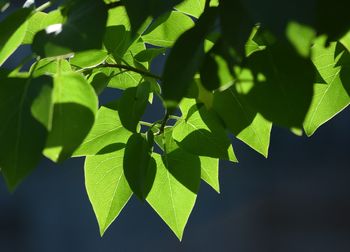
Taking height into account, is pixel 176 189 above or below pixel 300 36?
below

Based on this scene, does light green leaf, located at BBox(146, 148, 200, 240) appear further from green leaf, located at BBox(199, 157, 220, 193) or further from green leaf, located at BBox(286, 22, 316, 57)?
green leaf, located at BBox(286, 22, 316, 57)

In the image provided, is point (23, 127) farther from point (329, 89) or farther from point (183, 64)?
point (329, 89)

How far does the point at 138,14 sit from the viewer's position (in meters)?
0.20

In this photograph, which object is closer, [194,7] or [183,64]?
[183,64]

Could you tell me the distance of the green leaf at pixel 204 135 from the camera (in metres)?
0.27

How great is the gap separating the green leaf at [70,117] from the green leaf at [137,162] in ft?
0.19

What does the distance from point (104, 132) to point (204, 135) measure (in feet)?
0.15

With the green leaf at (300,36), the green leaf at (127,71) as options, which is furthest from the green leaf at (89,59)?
the green leaf at (300,36)

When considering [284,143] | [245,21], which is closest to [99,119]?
[245,21]

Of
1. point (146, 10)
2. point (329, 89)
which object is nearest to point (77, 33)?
point (146, 10)

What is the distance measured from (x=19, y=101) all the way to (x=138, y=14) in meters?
0.05

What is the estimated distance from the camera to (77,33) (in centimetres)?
20

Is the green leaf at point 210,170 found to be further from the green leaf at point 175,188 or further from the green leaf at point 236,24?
the green leaf at point 236,24

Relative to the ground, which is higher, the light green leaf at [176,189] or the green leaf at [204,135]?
the green leaf at [204,135]
